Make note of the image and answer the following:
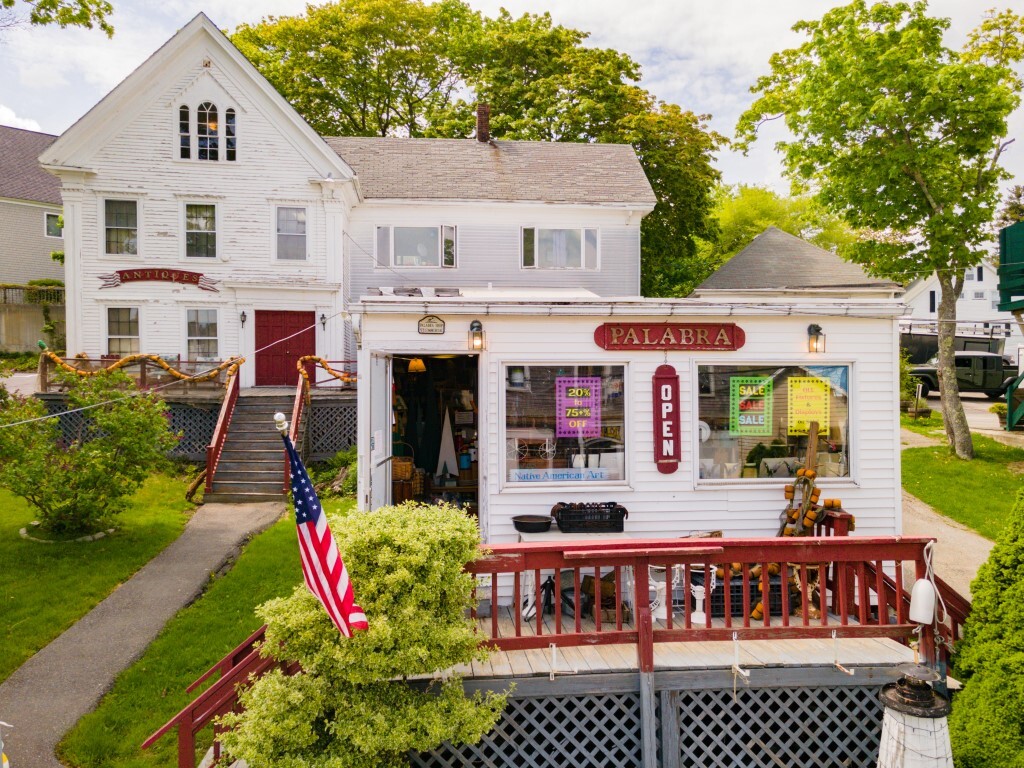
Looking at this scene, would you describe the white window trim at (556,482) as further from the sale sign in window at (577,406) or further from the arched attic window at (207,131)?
the arched attic window at (207,131)

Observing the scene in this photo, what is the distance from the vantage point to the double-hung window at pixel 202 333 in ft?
58.0

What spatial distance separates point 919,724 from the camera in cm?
367

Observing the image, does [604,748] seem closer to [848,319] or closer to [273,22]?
[848,319]

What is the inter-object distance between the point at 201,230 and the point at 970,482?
19713mm

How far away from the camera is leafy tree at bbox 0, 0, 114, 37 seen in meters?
10.9

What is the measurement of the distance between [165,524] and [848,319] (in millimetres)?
11063

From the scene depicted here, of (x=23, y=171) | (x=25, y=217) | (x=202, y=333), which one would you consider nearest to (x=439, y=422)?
(x=202, y=333)

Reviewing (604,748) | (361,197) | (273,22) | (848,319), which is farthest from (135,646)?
(273,22)

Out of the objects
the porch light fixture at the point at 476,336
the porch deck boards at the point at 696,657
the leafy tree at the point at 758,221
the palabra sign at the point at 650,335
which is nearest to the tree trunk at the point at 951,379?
the palabra sign at the point at 650,335

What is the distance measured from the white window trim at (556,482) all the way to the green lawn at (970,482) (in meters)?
8.35

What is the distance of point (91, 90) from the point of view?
18219 millimetres

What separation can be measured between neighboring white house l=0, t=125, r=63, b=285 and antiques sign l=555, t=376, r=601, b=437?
96.5ft

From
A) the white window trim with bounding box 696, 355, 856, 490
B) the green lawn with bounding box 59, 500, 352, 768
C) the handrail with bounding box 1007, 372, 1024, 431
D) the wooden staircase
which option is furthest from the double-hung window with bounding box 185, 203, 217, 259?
the handrail with bounding box 1007, 372, 1024, 431

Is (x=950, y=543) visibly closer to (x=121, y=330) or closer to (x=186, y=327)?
(x=186, y=327)
